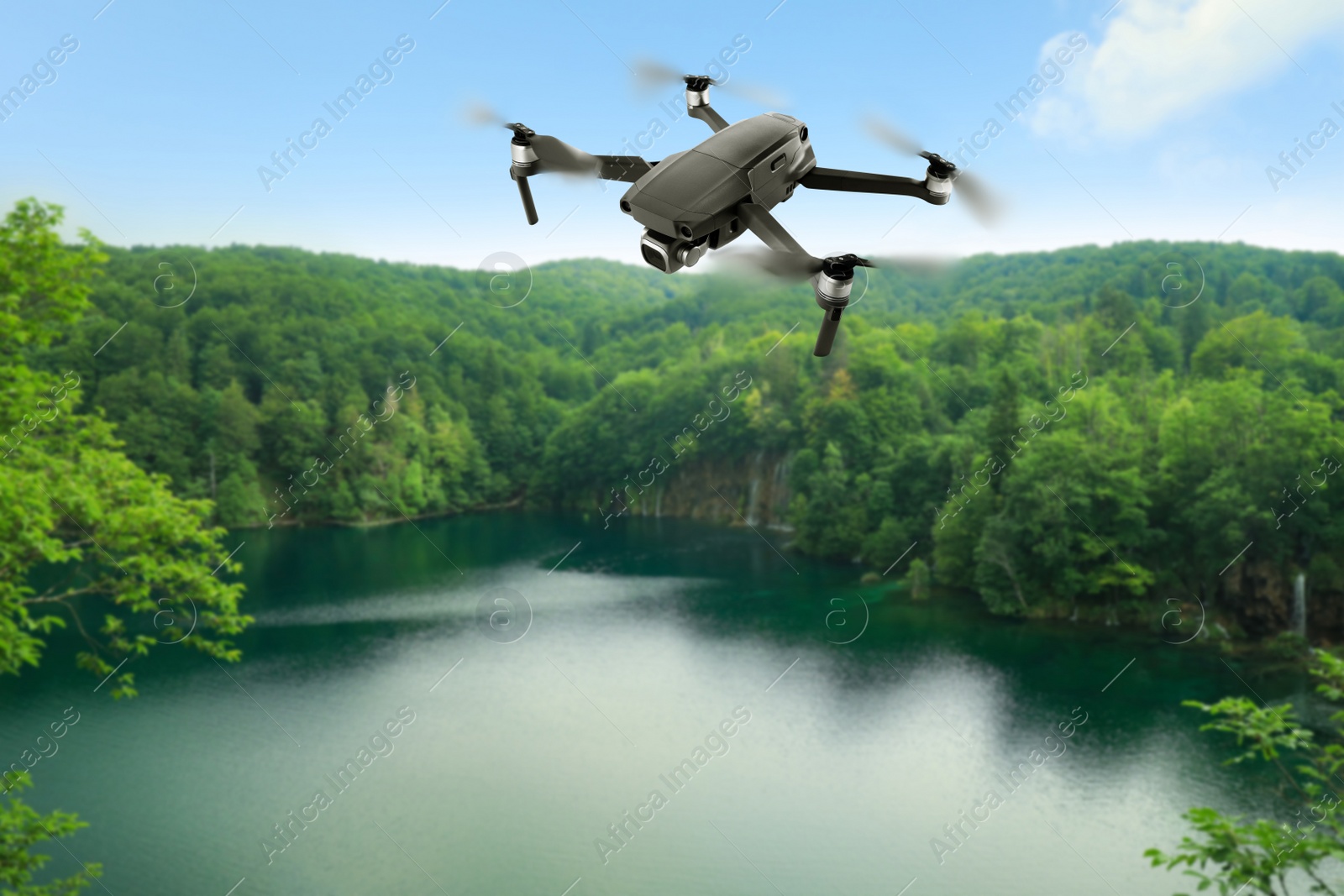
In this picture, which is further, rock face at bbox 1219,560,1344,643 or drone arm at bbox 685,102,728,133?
rock face at bbox 1219,560,1344,643

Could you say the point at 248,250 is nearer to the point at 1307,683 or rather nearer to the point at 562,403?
the point at 562,403

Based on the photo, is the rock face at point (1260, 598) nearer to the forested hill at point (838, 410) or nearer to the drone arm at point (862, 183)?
the forested hill at point (838, 410)

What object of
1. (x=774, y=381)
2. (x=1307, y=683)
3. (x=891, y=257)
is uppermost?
(x=774, y=381)

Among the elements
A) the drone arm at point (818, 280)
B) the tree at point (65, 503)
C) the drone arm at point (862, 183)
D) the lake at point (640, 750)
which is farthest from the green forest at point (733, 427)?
the drone arm at point (818, 280)

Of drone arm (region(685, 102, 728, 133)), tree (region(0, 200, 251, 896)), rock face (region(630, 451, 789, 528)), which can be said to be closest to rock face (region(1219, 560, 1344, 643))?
rock face (region(630, 451, 789, 528))

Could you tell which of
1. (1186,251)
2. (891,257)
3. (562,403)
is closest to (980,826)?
(891,257)

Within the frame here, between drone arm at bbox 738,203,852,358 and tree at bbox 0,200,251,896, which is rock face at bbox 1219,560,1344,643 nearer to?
tree at bbox 0,200,251,896

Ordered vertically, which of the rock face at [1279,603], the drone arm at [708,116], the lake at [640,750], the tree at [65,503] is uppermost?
the drone arm at [708,116]

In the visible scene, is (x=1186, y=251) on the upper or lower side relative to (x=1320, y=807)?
upper
